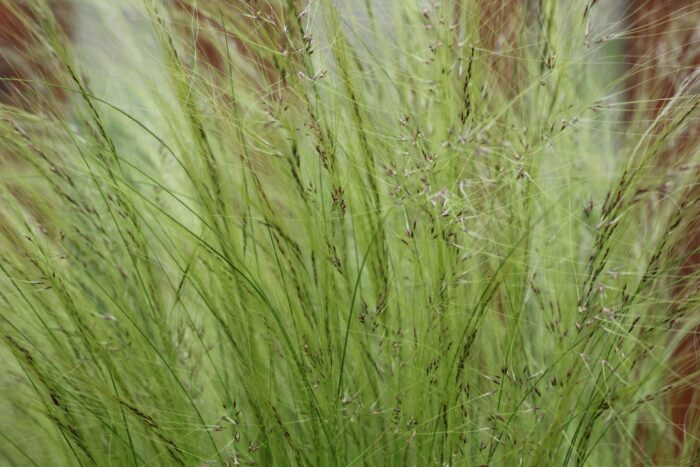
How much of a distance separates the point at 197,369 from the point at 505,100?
0.65 meters

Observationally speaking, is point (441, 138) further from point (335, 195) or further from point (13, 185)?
point (13, 185)

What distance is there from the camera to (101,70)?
83.4 inches

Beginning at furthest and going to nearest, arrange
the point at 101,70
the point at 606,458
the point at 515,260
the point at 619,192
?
1. the point at 101,70
2. the point at 606,458
3. the point at 515,260
4. the point at 619,192

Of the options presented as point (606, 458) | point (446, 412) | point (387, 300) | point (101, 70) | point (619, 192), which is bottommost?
point (606, 458)

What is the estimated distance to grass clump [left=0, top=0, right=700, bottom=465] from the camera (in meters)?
1.04

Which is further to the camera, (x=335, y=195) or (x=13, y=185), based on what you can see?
(x=13, y=185)

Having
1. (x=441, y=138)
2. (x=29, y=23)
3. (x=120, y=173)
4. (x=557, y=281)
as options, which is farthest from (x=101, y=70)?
(x=557, y=281)

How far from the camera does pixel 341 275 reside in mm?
1195

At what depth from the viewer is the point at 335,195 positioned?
104 centimetres

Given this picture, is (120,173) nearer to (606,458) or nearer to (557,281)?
(557,281)

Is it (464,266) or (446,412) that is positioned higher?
(464,266)

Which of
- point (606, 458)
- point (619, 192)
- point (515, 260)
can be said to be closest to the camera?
point (619, 192)

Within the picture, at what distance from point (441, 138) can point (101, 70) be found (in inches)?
45.6

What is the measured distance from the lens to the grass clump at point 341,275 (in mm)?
1043
